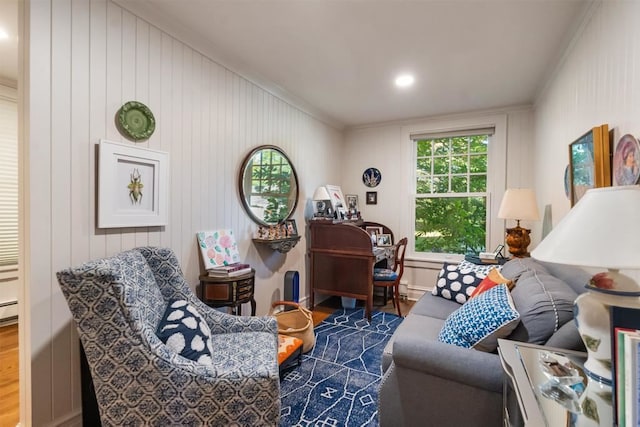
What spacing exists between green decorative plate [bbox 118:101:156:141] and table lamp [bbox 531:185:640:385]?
7.16ft

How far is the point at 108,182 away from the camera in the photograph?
1.73 m

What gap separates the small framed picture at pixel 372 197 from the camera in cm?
439

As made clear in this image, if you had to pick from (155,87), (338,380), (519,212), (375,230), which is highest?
(155,87)

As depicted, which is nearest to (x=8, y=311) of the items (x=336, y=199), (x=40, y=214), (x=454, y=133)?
(x=40, y=214)

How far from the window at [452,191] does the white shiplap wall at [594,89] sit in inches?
36.6

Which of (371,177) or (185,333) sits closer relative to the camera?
(185,333)

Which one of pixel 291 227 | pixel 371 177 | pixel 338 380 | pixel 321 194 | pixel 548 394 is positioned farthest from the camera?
pixel 371 177

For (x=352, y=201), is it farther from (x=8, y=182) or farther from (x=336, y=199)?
(x=8, y=182)

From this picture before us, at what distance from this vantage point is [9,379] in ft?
6.70

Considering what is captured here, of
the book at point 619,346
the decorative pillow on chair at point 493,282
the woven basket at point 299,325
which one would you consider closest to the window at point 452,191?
the decorative pillow on chair at point 493,282

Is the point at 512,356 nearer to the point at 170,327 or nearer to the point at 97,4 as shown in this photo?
the point at 170,327

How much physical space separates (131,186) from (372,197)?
322 cm

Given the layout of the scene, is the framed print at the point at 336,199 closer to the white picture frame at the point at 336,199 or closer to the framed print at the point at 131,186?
the white picture frame at the point at 336,199

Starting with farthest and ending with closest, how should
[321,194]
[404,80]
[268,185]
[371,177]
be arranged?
1. [371,177]
2. [321,194]
3. [268,185]
4. [404,80]
